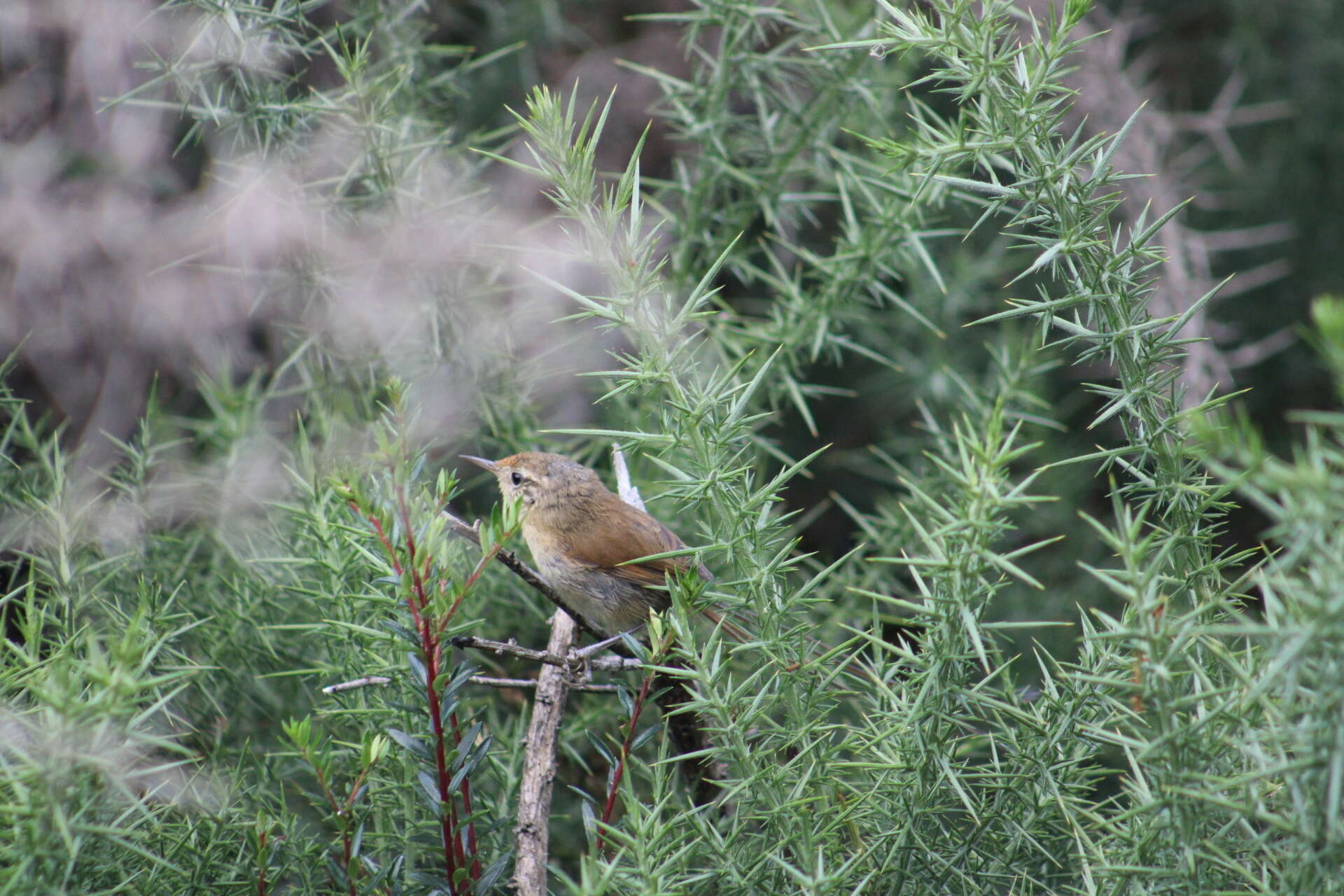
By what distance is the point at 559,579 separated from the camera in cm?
241

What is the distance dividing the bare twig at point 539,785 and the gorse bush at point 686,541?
0.05 meters

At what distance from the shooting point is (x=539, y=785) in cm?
141

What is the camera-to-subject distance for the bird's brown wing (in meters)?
2.12

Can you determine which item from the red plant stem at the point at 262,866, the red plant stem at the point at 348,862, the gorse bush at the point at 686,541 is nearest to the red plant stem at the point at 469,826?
the gorse bush at the point at 686,541

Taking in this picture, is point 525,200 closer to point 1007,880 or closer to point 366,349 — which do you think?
point 366,349

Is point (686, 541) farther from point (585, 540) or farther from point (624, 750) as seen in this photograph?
point (624, 750)

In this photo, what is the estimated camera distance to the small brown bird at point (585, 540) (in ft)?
7.42

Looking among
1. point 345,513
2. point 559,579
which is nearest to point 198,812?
point 345,513

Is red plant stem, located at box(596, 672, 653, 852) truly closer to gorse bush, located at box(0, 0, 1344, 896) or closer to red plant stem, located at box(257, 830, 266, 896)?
gorse bush, located at box(0, 0, 1344, 896)

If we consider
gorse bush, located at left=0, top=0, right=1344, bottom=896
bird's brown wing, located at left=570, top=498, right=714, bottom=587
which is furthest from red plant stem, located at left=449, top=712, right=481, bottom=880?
bird's brown wing, located at left=570, top=498, right=714, bottom=587

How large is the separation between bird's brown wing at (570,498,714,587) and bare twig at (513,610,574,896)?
21.9 inches

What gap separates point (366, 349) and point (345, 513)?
78cm

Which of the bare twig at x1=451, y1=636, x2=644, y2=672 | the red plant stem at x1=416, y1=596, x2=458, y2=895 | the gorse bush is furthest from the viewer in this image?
the bare twig at x1=451, y1=636, x2=644, y2=672

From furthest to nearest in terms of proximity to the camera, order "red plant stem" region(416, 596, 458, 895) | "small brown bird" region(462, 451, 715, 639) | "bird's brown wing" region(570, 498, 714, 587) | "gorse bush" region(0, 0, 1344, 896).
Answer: "small brown bird" region(462, 451, 715, 639) → "bird's brown wing" region(570, 498, 714, 587) → "red plant stem" region(416, 596, 458, 895) → "gorse bush" region(0, 0, 1344, 896)
